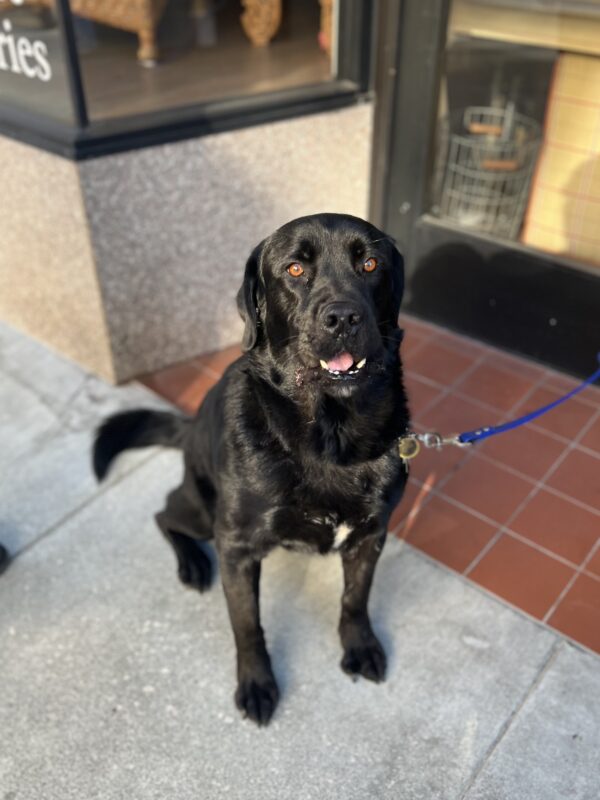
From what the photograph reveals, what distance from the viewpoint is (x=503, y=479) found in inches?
119

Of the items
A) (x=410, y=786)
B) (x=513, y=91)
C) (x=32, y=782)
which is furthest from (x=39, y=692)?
(x=513, y=91)

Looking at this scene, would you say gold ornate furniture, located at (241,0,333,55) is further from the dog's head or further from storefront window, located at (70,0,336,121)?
the dog's head

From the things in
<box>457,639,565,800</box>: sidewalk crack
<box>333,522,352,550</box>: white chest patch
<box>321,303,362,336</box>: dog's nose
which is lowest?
<box>457,639,565,800</box>: sidewalk crack

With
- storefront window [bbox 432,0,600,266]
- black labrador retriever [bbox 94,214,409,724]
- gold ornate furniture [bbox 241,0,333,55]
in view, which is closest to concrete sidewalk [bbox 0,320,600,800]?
black labrador retriever [bbox 94,214,409,724]

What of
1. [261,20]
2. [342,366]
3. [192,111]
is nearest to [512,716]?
[342,366]

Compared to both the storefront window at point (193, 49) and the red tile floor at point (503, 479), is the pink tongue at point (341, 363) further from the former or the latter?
the storefront window at point (193, 49)

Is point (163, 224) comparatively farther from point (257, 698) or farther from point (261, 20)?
point (257, 698)

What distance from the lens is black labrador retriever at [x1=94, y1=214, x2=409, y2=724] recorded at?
1.85 meters

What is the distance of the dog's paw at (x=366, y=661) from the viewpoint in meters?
2.26

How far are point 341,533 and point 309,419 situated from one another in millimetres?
338

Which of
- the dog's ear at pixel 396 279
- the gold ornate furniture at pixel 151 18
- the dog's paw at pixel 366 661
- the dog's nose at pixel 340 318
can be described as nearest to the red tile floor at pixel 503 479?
the dog's paw at pixel 366 661

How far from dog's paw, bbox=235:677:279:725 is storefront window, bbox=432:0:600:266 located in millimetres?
2500

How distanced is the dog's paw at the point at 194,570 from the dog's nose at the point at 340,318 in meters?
1.21

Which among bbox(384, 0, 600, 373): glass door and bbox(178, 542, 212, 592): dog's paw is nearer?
bbox(178, 542, 212, 592): dog's paw
